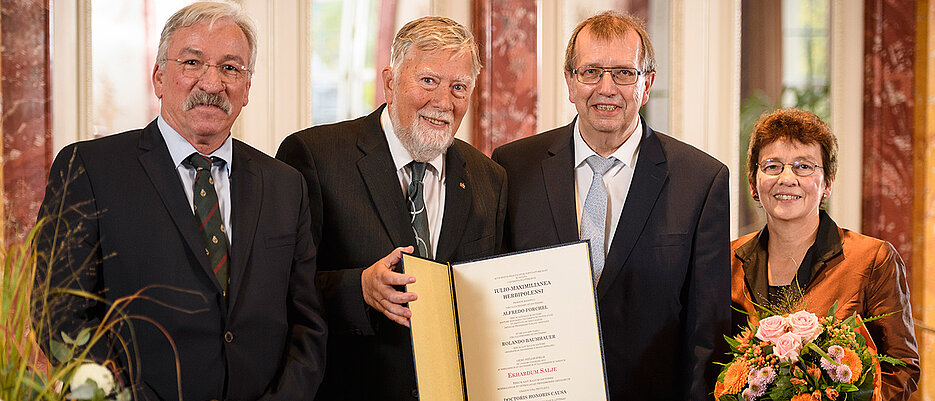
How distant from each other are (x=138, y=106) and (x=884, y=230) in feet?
13.2

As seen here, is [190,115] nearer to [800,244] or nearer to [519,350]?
[519,350]

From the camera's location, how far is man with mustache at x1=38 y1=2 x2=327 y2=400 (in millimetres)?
2217

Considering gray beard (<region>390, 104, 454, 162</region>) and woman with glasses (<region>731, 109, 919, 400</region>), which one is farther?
woman with glasses (<region>731, 109, 919, 400</region>)

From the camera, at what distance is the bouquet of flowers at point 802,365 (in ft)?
8.07

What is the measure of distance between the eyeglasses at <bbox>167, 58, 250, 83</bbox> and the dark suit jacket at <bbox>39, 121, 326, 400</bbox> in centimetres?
19

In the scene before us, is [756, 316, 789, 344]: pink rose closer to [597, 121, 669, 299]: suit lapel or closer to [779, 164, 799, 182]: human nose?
[597, 121, 669, 299]: suit lapel

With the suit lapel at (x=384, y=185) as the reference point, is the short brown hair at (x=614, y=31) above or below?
above

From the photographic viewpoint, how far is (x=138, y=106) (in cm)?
429

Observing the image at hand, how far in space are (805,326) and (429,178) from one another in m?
1.22

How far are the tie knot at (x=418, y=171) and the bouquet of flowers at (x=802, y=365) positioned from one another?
3.61 feet

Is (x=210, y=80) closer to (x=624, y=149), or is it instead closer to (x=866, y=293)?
(x=624, y=149)

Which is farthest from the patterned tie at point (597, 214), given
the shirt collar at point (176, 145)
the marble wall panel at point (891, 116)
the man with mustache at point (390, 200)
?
the marble wall panel at point (891, 116)

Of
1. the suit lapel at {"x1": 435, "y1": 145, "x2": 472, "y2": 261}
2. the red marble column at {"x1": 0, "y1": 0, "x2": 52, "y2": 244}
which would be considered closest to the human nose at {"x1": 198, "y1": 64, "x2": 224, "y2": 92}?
the suit lapel at {"x1": 435, "y1": 145, "x2": 472, "y2": 261}

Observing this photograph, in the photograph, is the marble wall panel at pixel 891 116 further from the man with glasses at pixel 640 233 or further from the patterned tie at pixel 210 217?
the patterned tie at pixel 210 217
